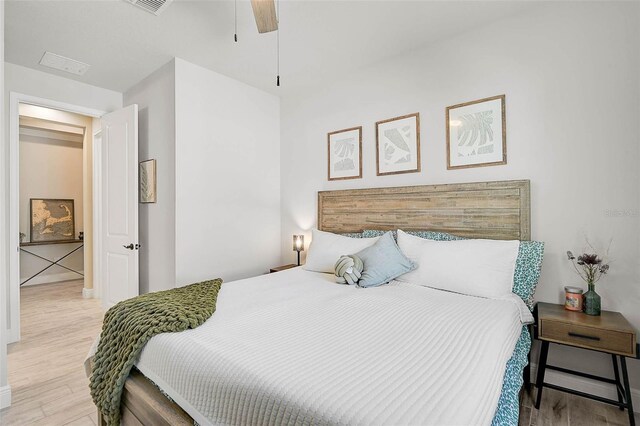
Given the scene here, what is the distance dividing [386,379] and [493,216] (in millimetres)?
1878

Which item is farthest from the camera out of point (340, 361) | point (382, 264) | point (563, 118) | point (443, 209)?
point (443, 209)

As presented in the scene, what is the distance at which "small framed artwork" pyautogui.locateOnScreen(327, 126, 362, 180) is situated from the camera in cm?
323

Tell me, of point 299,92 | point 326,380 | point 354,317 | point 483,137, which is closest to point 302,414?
point 326,380

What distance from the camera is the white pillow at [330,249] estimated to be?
2666mm

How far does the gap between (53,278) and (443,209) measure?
6471 mm

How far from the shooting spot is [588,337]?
5.68 ft

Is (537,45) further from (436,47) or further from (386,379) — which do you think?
(386,379)

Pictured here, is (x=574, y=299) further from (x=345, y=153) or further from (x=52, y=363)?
(x=52, y=363)

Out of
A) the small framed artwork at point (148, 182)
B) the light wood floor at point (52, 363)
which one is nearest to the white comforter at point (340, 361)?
the light wood floor at point (52, 363)

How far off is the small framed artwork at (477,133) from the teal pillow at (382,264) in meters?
0.91

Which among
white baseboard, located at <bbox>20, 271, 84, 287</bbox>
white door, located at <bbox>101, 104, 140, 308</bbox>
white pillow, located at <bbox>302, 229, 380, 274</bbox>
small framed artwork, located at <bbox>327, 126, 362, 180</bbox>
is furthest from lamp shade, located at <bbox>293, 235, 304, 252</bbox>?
white baseboard, located at <bbox>20, 271, 84, 287</bbox>

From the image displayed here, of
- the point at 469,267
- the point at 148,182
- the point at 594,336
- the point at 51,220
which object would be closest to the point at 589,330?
the point at 594,336

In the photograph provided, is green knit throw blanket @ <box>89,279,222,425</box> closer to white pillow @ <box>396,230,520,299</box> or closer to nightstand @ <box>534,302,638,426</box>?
white pillow @ <box>396,230,520,299</box>

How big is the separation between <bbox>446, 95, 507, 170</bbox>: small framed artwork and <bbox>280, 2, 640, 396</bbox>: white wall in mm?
52
